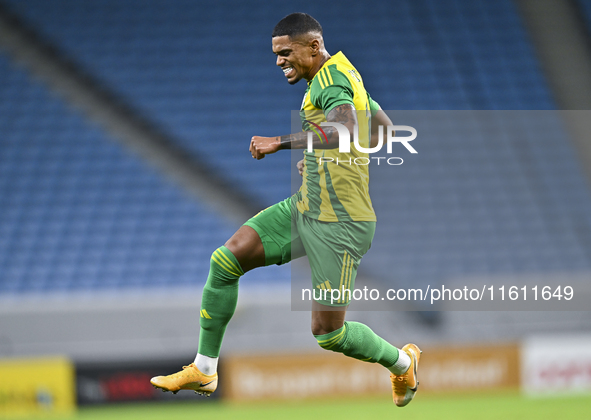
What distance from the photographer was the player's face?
3002mm

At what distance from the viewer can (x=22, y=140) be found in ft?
30.8

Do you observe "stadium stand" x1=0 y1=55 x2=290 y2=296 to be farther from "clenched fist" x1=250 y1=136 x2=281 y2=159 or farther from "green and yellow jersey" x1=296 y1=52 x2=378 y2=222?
"clenched fist" x1=250 y1=136 x2=281 y2=159

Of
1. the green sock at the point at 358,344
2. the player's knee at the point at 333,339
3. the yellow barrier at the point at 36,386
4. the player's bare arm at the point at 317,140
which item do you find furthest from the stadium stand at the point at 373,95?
the player's bare arm at the point at 317,140

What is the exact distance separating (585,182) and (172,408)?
5.67 m

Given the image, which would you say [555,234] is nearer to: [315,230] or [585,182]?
[585,182]

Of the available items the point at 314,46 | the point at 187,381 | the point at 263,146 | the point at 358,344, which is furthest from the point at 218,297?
the point at 314,46

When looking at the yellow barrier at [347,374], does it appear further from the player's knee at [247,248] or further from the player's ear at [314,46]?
the player's ear at [314,46]

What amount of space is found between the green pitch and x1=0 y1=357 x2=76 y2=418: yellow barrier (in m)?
0.27

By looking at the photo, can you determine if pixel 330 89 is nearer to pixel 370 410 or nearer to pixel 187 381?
pixel 187 381

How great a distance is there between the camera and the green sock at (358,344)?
326cm

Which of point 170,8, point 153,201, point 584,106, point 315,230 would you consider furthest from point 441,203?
point 315,230

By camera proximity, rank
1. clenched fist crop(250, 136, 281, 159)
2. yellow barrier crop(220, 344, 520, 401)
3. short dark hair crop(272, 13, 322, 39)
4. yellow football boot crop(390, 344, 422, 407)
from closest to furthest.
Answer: clenched fist crop(250, 136, 281, 159) → short dark hair crop(272, 13, 322, 39) → yellow football boot crop(390, 344, 422, 407) → yellow barrier crop(220, 344, 520, 401)

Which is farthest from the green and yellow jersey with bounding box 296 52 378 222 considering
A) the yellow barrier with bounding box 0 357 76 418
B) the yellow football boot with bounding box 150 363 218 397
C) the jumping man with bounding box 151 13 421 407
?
the yellow barrier with bounding box 0 357 76 418

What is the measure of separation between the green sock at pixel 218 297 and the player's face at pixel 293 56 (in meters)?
0.81
